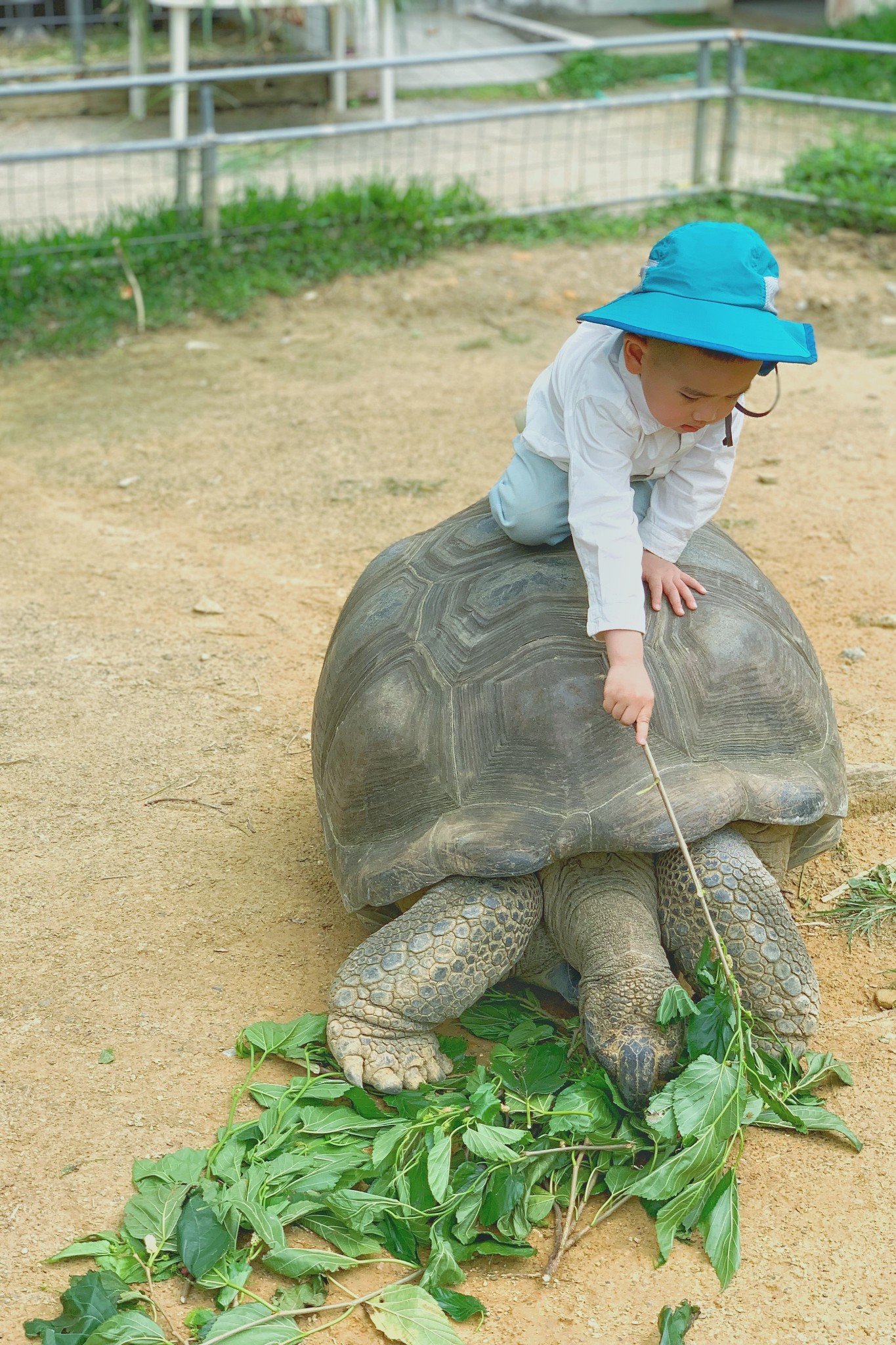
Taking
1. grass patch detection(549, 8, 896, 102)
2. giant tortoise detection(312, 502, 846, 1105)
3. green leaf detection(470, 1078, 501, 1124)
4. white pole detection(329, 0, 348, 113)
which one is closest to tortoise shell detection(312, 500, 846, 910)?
giant tortoise detection(312, 502, 846, 1105)

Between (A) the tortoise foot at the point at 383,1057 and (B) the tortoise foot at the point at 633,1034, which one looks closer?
(B) the tortoise foot at the point at 633,1034

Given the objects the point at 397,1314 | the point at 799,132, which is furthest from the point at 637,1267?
the point at 799,132

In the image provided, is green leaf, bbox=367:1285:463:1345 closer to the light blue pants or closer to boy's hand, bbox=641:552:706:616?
boy's hand, bbox=641:552:706:616

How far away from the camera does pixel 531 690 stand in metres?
2.48

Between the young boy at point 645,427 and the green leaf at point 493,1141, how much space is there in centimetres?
67

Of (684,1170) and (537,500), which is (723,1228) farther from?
(537,500)

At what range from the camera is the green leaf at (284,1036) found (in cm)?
247

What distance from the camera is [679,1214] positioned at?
2115 millimetres

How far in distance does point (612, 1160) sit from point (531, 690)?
804mm

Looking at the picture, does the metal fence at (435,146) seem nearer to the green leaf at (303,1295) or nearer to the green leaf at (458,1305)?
the green leaf at (303,1295)

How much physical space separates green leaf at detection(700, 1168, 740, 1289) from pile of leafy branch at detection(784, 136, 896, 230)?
249 inches

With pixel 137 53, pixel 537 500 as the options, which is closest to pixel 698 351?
pixel 537 500

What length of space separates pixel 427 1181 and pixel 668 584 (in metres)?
1.16

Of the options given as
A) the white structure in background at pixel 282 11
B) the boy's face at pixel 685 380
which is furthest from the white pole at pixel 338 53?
the boy's face at pixel 685 380
